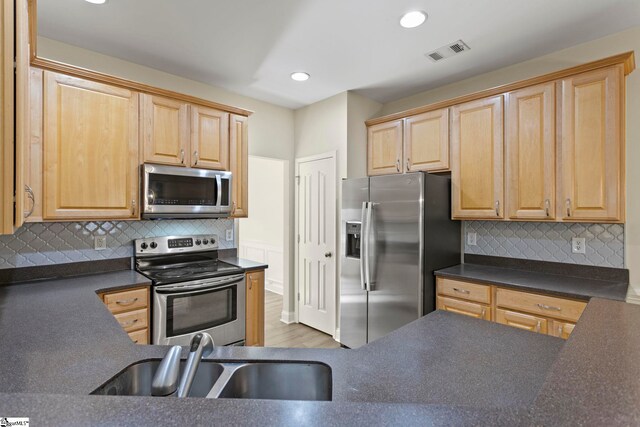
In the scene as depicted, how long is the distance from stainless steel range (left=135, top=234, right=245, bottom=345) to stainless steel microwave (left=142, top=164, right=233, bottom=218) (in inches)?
16.2

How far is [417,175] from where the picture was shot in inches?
103

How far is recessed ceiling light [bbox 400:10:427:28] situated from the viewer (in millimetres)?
2104

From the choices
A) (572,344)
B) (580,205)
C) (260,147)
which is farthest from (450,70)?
(572,344)

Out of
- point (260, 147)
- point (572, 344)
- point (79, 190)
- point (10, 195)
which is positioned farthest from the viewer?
point (260, 147)

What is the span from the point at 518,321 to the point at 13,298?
325cm

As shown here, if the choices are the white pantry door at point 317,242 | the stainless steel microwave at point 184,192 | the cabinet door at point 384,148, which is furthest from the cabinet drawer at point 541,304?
the stainless steel microwave at point 184,192

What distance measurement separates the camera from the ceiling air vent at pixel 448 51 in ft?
8.18

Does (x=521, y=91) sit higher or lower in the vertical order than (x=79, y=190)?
higher

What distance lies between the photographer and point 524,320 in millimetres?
2275

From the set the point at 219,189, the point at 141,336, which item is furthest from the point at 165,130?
the point at 141,336

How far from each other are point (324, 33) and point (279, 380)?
230cm

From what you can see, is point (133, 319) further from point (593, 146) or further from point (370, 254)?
point (593, 146)

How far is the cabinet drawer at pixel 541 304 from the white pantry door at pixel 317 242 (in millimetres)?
1723

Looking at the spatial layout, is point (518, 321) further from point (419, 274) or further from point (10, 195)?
point (10, 195)
